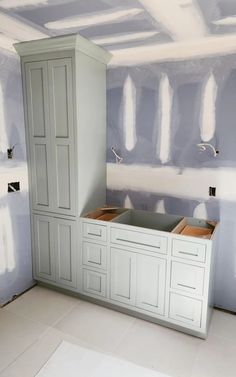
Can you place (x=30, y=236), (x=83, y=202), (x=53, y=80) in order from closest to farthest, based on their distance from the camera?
1. (x=53, y=80)
2. (x=83, y=202)
3. (x=30, y=236)

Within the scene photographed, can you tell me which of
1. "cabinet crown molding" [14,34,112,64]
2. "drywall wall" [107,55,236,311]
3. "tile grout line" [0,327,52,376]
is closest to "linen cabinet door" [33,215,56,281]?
"tile grout line" [0,327,52,376]

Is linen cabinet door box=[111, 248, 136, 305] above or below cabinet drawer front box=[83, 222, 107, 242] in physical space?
below

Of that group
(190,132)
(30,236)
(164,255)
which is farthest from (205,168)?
(30,236)

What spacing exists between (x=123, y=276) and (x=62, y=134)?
139cm

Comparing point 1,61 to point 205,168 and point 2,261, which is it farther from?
point 205,168

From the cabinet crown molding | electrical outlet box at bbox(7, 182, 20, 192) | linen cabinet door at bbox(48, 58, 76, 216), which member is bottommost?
electrical outlet box at bbox(7, 182, 20, 192)

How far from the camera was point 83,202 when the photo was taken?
→ 2.70m

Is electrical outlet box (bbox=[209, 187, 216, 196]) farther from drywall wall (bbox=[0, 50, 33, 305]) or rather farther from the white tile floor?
drywall wall (bbox=[0, 50, 33, 305])

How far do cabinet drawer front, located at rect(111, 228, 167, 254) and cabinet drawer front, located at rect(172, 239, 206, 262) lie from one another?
0.09m

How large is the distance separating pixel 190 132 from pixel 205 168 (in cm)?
35

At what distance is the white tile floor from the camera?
2033 millimetres

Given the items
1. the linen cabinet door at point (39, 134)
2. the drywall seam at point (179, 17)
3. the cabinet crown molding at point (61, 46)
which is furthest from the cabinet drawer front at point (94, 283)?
the drywall seam at point (179, 17)

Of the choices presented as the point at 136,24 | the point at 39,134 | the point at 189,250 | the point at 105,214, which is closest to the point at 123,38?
the point at 136,24

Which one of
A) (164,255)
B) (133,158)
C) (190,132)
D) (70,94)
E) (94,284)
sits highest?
(70,94)
